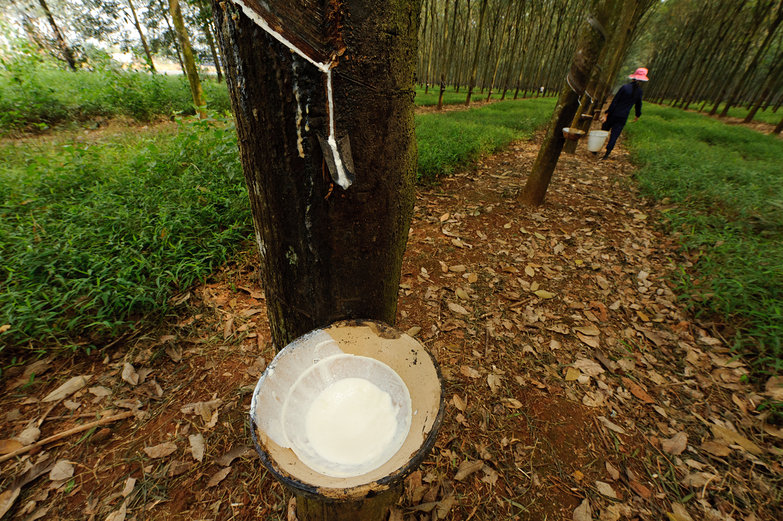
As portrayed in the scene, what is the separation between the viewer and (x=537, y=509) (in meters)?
1.63

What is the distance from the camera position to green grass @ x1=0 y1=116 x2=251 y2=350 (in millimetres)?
2152

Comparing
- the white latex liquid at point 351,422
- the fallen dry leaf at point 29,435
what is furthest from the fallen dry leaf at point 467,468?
the fallen dry leaf at point 29,435

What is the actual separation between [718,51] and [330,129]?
108 ft

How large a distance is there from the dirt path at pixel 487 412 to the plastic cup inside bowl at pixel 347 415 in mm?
839

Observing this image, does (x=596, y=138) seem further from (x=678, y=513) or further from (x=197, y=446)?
(x=197, y=446)

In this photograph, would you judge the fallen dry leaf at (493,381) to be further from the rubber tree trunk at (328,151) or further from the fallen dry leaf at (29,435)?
the fallen dry leaf at (29,435)

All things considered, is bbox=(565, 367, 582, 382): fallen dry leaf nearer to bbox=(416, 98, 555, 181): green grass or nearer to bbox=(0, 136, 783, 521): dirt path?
bbox=(0, 136, 783, 521): dirt path

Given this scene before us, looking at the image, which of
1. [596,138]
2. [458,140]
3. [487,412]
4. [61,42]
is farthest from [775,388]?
[61,42]

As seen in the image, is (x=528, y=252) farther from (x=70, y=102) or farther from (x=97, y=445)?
(x=70, y=102)

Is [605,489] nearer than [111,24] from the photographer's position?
→ Yes

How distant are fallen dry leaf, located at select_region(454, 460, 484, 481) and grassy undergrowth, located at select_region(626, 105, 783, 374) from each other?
2294 millimetres

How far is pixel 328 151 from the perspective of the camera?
956 millimetres

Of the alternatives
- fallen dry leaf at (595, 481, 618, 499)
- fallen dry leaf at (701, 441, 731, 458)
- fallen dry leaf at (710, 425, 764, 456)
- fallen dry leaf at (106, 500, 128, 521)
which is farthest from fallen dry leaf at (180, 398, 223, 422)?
fallen dry leaf at (710, 425, 764, 456)

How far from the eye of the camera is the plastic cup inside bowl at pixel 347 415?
108 centimetres
